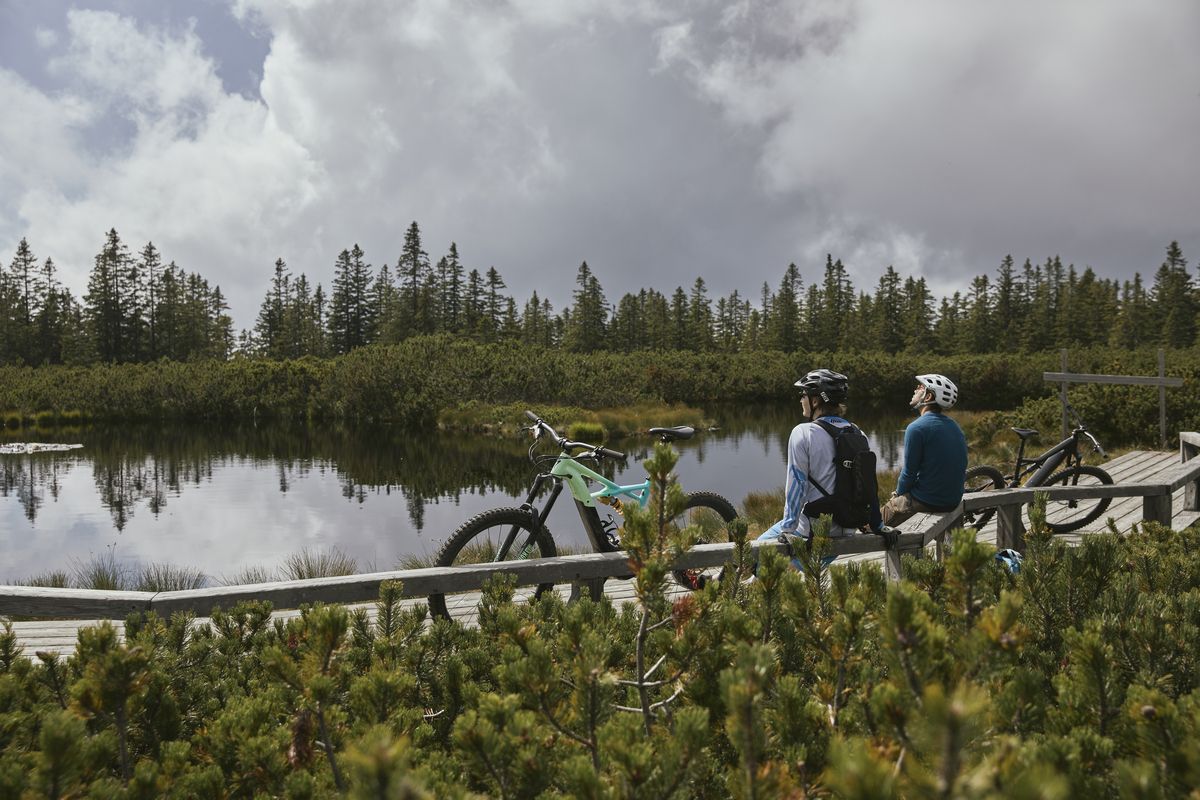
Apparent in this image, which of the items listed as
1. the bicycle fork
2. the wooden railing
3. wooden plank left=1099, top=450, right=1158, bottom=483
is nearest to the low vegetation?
the wooden railing

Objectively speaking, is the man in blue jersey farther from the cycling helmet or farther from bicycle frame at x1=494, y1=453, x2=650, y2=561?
bicycle frame at x1=494, y1=453, x2=650, y2=561

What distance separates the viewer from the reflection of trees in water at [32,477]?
17.3 metres

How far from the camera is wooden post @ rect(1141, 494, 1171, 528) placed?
262 inches

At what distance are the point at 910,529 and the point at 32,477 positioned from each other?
77.7ft

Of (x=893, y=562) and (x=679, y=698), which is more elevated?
(x=679, y=698)

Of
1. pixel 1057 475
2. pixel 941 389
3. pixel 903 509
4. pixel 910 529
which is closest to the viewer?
pixel 910 529

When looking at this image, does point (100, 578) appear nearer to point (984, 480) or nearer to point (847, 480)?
point (847, 480)

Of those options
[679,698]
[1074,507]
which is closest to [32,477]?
[1074,507]

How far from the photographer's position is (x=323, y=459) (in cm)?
2500

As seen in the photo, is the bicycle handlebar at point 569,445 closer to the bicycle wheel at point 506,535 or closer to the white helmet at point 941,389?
the bicycle wheel at point 506,535

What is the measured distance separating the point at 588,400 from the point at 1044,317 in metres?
57.5

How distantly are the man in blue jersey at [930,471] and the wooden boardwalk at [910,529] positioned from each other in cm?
21

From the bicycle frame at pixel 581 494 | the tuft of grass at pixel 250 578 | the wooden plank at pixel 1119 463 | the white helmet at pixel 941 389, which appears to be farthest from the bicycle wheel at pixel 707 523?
the wooden plank at pixel 1119 463

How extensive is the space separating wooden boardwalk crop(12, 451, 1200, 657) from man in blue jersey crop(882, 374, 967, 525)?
0.70ft
